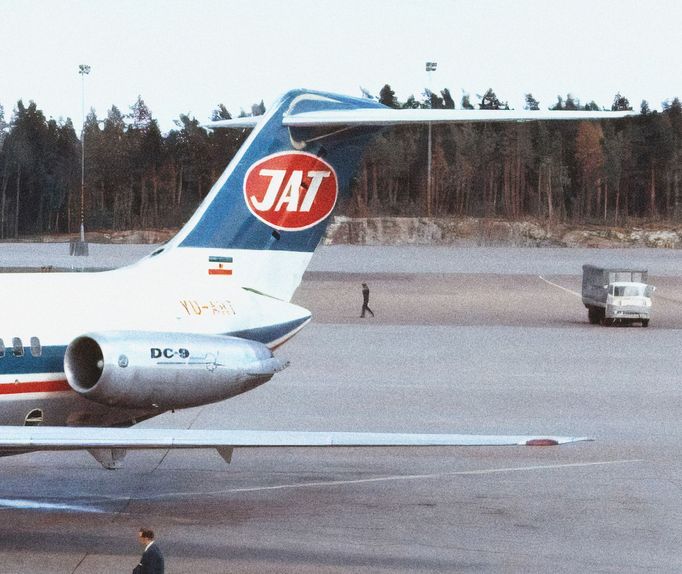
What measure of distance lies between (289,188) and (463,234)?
408 feet

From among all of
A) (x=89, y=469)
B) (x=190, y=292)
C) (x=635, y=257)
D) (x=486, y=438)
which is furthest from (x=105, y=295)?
(x=635, y=257)

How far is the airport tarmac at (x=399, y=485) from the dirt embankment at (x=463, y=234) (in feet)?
334

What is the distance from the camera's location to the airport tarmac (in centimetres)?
1712

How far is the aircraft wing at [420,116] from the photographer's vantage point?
61.5 ft

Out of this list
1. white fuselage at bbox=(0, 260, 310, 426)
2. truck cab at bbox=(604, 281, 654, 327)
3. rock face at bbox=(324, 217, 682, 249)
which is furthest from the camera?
rock face at bbox=(324, 217, 682, 249)

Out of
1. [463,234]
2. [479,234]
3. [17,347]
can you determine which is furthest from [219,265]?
[479,234]

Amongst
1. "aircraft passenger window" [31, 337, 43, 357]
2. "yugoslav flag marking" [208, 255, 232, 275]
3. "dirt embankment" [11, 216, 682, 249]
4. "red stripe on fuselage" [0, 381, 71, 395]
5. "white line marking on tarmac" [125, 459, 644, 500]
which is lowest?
"dirt embankment" [11, 216, 682, 249]

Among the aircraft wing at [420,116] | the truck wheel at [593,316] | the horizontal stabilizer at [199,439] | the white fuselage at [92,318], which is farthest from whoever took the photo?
the truck wheel at [593,316]

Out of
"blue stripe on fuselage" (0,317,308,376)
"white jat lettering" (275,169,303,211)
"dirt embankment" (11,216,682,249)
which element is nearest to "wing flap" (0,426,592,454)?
"blue stripe on fuselage" (0,317,308,376)

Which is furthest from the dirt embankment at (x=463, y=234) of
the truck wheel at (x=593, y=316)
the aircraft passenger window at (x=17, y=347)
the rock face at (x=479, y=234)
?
the aircraft passenger window at (x=17, y=347)

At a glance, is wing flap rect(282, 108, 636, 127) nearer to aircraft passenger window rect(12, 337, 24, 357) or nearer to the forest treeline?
aircraft passenger window rect(12, 337, 24, 357)

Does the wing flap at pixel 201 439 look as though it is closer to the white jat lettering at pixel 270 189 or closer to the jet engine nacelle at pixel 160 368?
the jet engine nacelle at pixel 160 368

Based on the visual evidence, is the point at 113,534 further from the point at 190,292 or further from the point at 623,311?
the point at 623,311

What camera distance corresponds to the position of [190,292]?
66.1ft
